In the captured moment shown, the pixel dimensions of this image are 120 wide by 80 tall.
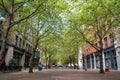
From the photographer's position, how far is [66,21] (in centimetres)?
3083

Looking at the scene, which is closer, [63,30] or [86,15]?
[86,15]

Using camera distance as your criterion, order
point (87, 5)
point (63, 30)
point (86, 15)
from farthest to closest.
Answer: point (63, 30) → point (86, 15) → point (87, 5)

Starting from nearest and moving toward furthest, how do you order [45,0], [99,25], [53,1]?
[45,0] < [53,1] < [99,25]

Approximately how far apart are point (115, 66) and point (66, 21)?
1578 cm

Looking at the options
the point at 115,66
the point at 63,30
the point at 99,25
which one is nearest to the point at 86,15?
the point at 99,25

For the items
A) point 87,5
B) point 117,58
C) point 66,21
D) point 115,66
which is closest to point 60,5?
point 87,5

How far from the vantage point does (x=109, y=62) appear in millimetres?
41844

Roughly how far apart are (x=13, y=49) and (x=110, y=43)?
69.3 feet

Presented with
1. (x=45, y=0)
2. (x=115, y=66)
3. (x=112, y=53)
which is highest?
(x=45, y=0)

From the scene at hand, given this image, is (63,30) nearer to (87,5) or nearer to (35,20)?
(35,20)

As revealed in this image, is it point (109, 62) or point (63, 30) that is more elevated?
point (63, 30)

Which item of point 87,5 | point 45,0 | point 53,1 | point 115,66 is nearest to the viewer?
point 45,0

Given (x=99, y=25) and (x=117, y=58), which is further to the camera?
(x=117, y=58)

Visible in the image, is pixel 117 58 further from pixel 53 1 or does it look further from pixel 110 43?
pixel 53 1
